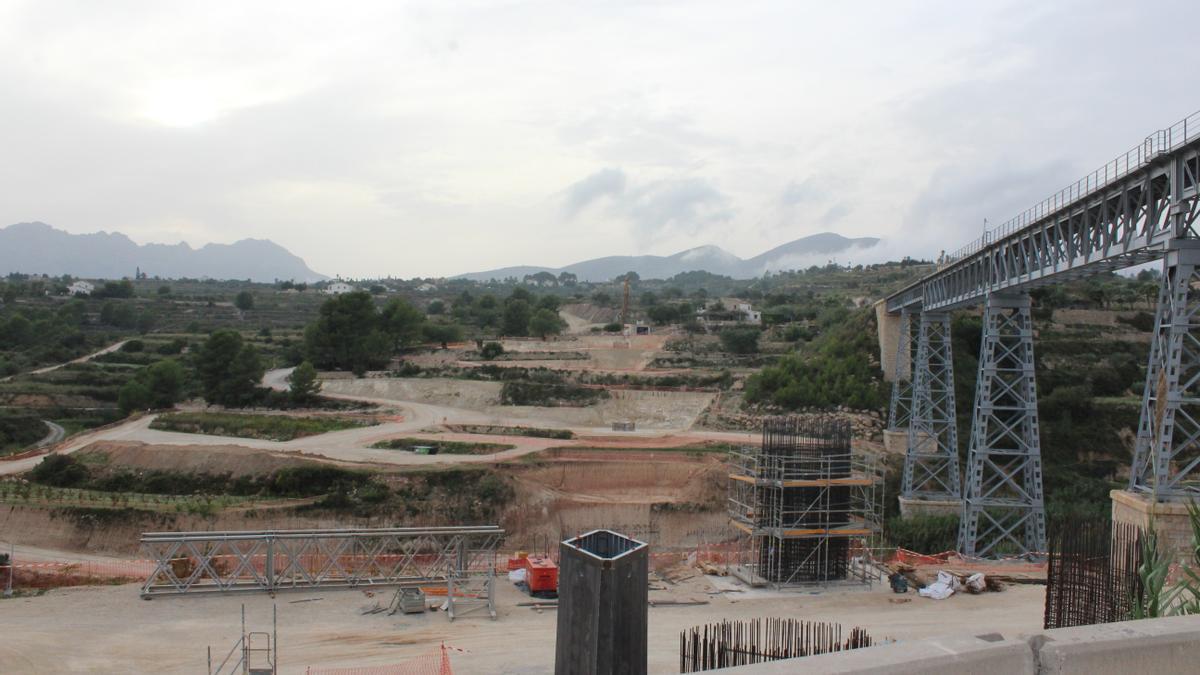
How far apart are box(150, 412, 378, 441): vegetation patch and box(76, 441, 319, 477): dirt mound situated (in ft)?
23.5

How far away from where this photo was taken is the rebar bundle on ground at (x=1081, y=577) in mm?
10133

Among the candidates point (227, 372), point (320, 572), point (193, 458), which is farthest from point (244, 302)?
point (320, 572)

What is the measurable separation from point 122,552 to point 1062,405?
151 ft

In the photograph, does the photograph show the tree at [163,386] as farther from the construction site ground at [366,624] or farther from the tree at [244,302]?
the tree at [244,302]

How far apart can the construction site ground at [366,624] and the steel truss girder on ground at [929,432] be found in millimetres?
11047

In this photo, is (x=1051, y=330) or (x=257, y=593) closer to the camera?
(x=257, y=593)

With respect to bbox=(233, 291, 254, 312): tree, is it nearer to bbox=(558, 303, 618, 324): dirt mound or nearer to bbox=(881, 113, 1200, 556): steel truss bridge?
bbox=(558, 303, 618, 324): dirt mound

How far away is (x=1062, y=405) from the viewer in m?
46.9

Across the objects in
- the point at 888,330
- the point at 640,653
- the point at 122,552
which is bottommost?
the point at 122,552

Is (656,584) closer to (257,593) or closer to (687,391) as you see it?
(257,593)

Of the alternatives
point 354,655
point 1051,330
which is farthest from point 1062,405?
point 354,655

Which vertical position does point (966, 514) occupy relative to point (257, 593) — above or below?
above

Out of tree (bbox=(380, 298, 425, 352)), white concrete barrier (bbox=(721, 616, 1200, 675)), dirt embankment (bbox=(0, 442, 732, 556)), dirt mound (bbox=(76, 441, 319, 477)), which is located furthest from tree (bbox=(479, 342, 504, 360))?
white concrete barrier (bbox=(721, 616, 1200, 675))

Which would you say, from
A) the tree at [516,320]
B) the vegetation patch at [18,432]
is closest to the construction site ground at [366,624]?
the vegetation patch at [18,432]
